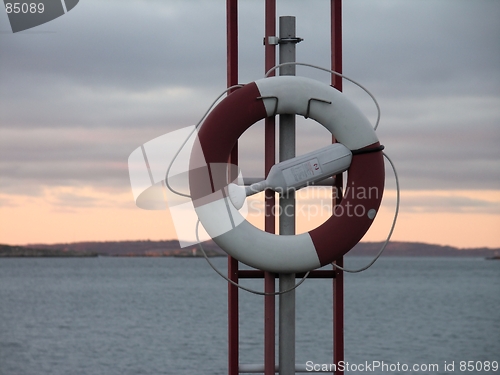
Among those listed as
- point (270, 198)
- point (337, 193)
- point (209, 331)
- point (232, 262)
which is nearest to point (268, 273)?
point (232, 262)

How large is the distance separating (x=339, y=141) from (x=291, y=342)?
0.68 m

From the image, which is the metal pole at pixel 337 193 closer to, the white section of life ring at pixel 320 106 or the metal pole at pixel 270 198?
the white section of life ring at pixel 320 106

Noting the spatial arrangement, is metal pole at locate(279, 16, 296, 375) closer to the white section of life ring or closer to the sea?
the white section of life ring

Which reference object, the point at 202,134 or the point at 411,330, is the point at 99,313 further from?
the point at 202,134

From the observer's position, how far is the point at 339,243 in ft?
7.80

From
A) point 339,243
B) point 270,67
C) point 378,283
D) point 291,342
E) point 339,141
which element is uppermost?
point 270,67

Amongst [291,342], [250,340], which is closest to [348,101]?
[291,342]

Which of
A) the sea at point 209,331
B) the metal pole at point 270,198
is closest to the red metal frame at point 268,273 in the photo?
the metal pole at point 270,198

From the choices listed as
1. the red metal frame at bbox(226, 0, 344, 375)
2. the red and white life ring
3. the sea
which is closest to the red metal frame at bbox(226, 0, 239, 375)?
the red metal frame at bbox(226, 0, 344, 375)

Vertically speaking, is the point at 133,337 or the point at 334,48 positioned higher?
the point at 334,48

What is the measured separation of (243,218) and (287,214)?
0.15m

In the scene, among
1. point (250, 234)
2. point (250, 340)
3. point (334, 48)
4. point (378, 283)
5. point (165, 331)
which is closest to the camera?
point (250, 234)

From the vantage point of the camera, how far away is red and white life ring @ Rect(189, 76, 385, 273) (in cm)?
234

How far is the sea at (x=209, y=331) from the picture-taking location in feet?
35.8
